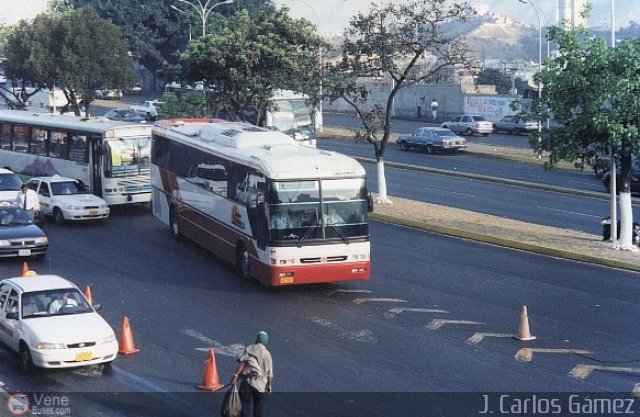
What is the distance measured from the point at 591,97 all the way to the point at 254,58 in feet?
60.7

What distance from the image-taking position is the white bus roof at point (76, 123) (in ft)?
116

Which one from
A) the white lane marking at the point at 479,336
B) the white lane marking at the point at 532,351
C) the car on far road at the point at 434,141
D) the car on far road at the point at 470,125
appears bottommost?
the white lane marking at the point at 532,351

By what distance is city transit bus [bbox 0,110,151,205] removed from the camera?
115ft

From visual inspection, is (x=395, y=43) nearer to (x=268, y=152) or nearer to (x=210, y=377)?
(x=268, y=152)

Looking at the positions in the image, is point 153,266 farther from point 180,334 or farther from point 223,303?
point 180,334

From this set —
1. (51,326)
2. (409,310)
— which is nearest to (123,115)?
(409,310)

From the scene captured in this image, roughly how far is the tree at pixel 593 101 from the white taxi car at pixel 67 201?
1379 centimetres

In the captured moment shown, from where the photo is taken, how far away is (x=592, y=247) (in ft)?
94.0

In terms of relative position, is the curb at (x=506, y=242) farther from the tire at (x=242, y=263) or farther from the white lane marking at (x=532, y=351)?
the tire at (x=242, y=263)

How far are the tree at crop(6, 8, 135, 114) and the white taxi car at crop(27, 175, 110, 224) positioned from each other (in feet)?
84.7

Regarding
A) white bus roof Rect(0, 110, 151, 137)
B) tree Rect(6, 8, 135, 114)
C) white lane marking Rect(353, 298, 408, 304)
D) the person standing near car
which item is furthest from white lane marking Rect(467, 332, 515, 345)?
tree Rect(6, 8, 135, 114)

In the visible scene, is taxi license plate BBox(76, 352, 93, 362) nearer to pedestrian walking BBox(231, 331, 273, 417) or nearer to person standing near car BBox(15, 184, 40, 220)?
pedestrian walking BBox(231, 331, 273, 417)

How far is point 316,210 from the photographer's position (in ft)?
73.5

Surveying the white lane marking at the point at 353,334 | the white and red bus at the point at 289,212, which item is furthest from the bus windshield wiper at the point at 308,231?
the white lane marking at the point at 353,334
